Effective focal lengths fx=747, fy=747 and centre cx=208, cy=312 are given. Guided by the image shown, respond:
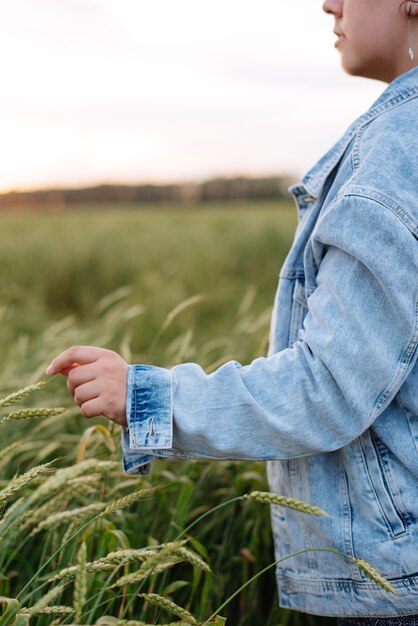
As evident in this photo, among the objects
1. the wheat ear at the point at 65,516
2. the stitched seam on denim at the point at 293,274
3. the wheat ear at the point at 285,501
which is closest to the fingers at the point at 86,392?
the wheat ear at the point at 65,516

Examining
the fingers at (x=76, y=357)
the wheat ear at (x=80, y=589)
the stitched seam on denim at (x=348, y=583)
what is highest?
the wheat ear at (x=80, y=589)

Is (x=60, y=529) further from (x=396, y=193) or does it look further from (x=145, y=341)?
(x=145, y=341)

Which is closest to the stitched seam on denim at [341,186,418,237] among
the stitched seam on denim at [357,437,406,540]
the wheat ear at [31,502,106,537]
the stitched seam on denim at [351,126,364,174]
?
the stitched seam on denim at [351,126,364,174]

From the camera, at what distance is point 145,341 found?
5016 millimetres

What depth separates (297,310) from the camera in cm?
133

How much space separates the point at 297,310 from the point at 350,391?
268 mm

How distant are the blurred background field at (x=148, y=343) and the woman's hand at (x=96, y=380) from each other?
0.20 metres

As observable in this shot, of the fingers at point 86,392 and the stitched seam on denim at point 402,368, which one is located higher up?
the stitched seam on denim at point 402,368

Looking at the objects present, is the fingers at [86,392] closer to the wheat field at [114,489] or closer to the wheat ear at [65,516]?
the wheat field at [114,489]

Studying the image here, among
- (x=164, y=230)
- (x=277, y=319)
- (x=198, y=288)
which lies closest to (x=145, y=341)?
(x=198, y=288)

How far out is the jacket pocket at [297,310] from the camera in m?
1.32

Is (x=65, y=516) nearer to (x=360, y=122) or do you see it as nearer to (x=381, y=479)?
(x=381, y=479)

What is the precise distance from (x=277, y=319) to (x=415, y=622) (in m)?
0.56

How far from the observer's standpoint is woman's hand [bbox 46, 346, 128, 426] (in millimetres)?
1129
